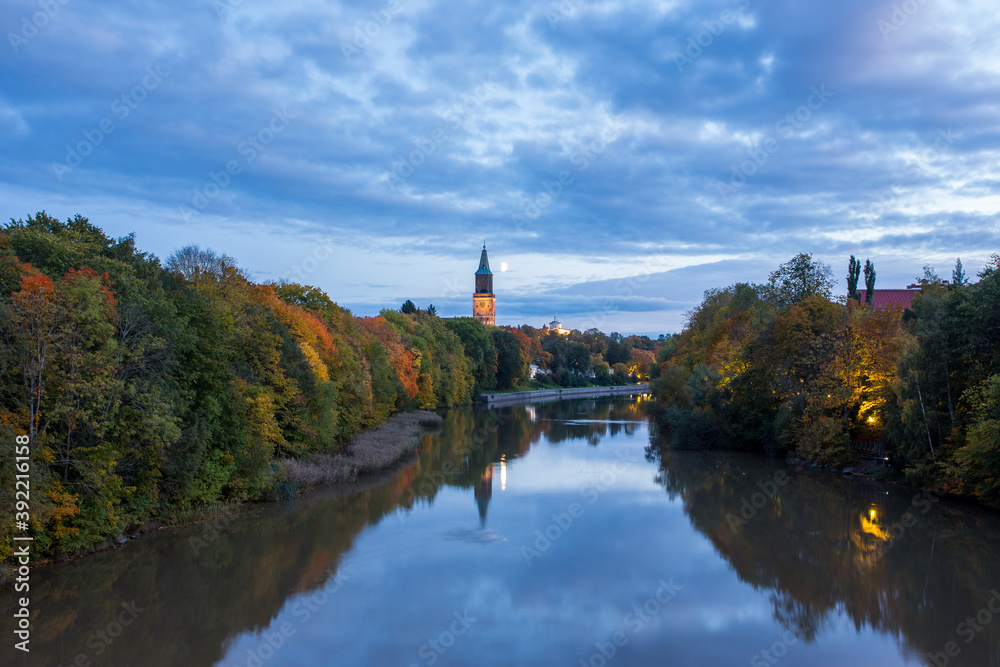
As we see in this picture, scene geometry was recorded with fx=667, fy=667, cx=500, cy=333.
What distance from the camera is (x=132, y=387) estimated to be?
53.4ft

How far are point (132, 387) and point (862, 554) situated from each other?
19642 millimetres

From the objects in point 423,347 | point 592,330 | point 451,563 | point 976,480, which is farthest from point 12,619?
point 592,330

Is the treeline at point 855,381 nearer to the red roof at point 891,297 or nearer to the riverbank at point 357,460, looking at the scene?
→ the red roof at point 891,297

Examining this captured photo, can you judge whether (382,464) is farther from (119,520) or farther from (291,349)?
(119,520)

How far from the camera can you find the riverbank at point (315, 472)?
685 inches

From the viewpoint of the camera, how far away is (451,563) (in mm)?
17156

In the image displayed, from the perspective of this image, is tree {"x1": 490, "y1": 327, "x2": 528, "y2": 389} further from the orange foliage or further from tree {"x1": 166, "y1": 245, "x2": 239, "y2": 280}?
tree {"x1": 166, "y1": 245, "x2": 239, "y2": 280}

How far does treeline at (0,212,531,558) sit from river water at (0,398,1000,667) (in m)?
1.36

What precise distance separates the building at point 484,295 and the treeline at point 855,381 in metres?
107

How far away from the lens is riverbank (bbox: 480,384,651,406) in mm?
81062

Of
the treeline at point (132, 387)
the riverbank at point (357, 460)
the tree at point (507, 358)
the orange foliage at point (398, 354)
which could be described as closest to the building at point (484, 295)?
the tree at point (507, 358)

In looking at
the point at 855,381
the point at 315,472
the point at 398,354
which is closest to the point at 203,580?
the point at 315,472

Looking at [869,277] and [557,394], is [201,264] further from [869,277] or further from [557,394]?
[557,394]

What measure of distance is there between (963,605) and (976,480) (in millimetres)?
8695
